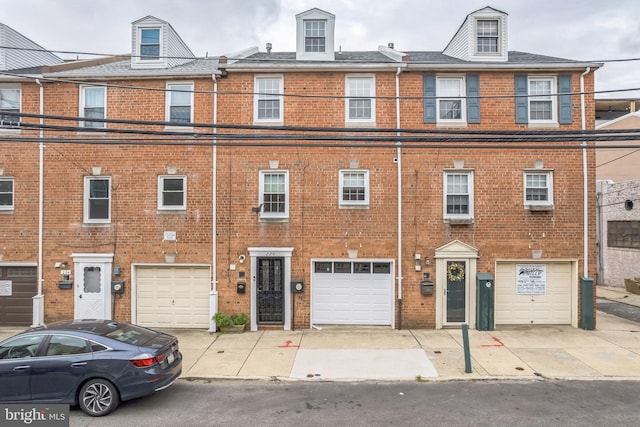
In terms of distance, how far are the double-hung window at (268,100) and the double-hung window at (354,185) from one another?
2878 mm

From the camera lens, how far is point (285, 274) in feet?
37.4

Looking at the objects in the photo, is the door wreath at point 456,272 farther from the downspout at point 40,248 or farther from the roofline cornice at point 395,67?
the downspout at point 40,248

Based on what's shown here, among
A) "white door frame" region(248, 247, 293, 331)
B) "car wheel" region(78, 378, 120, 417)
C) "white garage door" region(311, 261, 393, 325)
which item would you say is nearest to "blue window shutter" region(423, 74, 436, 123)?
"white garage door" region(311, 261, 393, 325)

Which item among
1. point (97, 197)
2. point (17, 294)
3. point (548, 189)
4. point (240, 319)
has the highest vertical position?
point (548, 189)

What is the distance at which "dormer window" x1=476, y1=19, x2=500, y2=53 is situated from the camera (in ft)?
40.2

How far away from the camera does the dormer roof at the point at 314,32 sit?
1220cm

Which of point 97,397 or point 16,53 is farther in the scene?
point 16,53

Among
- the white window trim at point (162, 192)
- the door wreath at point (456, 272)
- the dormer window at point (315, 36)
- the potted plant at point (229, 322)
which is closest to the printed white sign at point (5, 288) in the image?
the white window trim at point (162, 192)

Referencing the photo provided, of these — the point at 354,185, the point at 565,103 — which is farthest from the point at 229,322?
the point at 565,103

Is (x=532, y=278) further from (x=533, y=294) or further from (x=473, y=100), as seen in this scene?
(x=473, y=100)

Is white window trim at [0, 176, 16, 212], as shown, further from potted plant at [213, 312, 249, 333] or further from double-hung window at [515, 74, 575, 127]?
double-hung window at [515, 74, 575, 127]

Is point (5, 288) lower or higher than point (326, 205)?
lower

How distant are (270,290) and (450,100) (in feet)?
27.4
